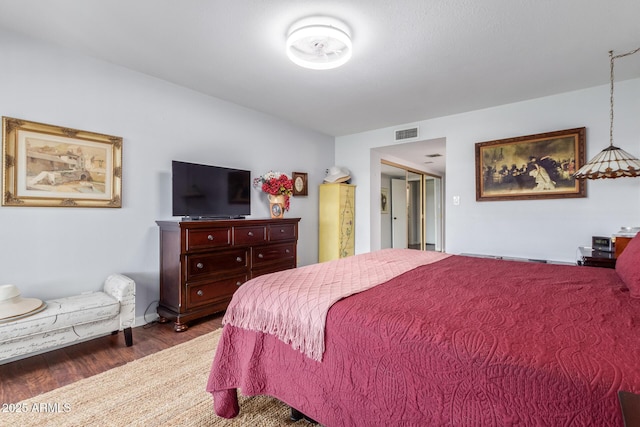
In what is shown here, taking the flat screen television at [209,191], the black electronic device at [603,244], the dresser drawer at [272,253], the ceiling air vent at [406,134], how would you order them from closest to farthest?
the black electronic device at [603,244], the flat screen television at [209,191], the dresser drawer at [272,253], the ceiling air vent at [406,134]

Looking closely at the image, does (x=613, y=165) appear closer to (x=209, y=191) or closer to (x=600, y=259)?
(x=600, y=259)

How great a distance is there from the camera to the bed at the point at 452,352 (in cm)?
77

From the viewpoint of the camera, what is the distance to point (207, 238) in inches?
112

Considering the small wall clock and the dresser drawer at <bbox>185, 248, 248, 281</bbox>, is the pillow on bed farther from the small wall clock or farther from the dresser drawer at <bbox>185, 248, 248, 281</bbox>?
the small wall clock

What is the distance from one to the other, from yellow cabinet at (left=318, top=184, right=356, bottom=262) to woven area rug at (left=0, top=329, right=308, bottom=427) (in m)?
2.83

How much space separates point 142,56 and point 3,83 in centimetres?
94

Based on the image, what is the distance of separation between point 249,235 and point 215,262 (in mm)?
461

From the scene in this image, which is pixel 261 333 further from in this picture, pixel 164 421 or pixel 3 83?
pixel 3 83

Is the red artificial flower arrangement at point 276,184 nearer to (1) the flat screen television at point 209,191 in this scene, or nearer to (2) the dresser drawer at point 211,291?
(1) the flat screen television at point 209,191

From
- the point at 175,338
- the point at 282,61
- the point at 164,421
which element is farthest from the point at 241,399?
the point at 282,61

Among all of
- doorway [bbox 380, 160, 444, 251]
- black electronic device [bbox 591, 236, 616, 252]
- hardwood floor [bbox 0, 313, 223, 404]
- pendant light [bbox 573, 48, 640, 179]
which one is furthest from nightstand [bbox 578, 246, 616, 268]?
doorway [bbox 380, 160, 444, 251]

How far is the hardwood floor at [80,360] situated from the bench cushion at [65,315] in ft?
0.97

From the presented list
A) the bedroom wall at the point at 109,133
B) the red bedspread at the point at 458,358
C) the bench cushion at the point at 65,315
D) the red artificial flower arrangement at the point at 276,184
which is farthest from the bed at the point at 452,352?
the red artificial flower arrangement at the point at 276,184

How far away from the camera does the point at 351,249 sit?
15.9 ft
